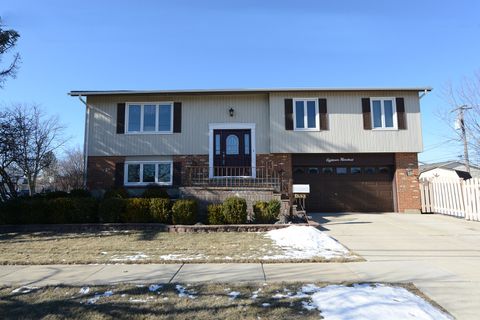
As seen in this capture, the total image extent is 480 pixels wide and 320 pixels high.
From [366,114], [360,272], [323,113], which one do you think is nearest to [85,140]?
[323,113]

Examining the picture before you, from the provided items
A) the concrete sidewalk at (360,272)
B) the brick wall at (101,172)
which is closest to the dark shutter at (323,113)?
the concrete sidewalk at (360,272)

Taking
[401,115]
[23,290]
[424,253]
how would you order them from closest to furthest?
1. [23,290]
2. [424,253]
3. [401,115]

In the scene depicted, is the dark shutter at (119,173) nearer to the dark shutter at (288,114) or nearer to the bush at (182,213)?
the bush at (182,213)

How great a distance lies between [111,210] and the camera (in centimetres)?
1083

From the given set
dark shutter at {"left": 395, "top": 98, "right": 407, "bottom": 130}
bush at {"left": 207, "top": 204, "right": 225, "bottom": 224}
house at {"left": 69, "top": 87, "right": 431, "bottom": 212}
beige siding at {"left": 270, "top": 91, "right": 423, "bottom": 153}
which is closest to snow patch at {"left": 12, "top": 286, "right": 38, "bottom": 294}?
bush at {"left": 207, "top": 204, "right": 225, "bottom": 224}

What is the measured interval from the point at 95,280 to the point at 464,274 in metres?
5.97

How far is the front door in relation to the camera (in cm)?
1534

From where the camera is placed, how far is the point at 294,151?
599 inches

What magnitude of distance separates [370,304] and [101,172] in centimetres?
1411

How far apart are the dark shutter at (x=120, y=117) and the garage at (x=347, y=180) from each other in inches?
323

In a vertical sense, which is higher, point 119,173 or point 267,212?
point 119,173

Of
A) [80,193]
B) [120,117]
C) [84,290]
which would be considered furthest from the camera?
[120,117]

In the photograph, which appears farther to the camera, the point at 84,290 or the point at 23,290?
the point at 23,290

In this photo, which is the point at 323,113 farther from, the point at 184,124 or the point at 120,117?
the point at 120,117
